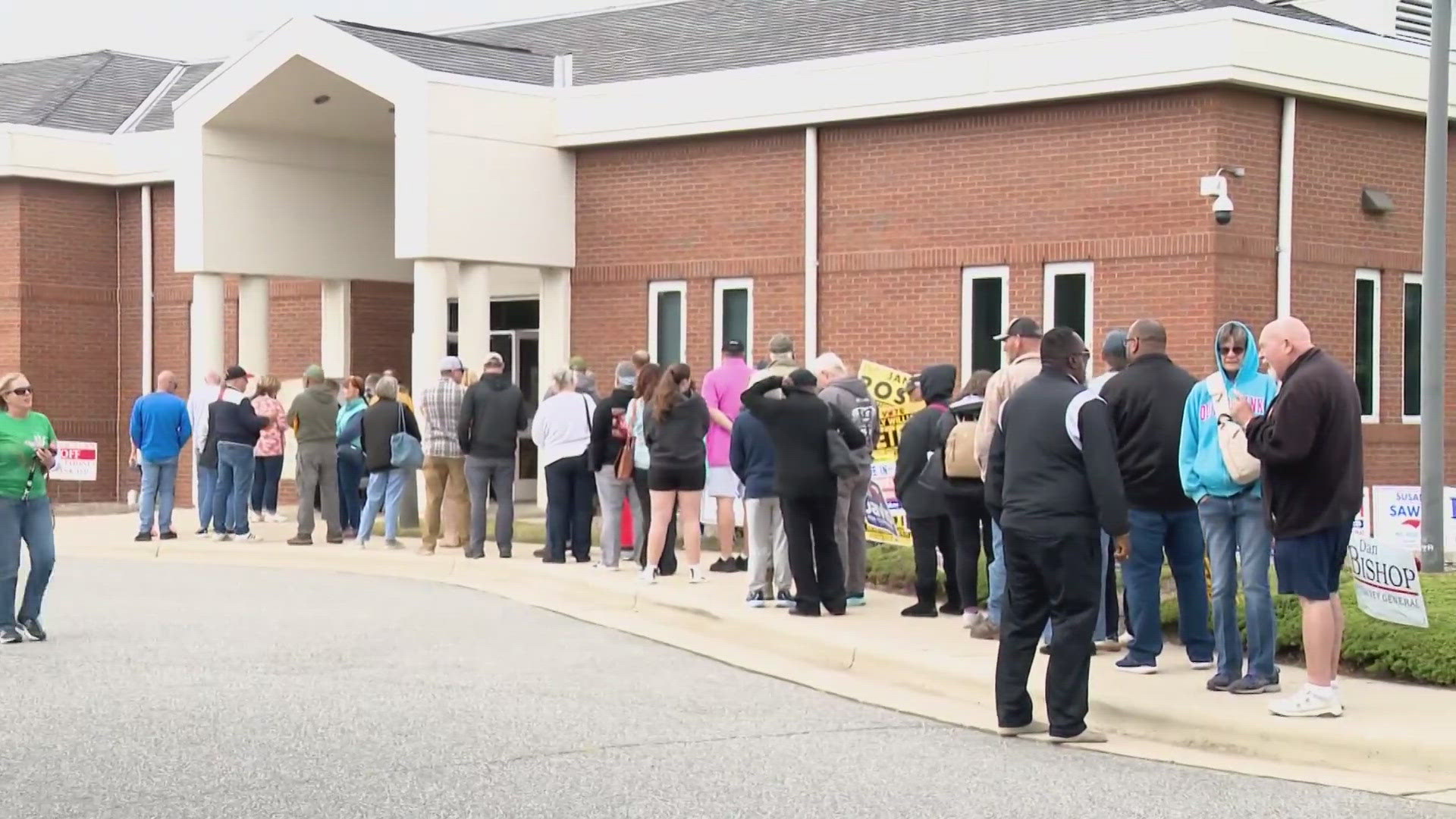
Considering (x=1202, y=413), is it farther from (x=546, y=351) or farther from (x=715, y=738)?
(x=546, y=351)

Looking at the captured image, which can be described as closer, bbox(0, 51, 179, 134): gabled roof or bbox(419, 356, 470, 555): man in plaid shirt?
bbox(419, 356, 470, 555): man in plaid shirt

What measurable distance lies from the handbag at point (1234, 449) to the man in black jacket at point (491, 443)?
874cm

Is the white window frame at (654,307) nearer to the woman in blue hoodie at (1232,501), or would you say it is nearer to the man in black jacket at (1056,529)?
the woman in blue hoodie at (1232,501)

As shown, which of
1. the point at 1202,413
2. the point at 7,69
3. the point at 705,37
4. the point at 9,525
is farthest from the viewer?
the point at 7,69

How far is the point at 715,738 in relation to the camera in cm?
910

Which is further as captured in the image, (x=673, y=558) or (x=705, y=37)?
(x=705, y=37)

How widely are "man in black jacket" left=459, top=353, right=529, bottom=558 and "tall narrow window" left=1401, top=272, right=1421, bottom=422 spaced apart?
31.5ft

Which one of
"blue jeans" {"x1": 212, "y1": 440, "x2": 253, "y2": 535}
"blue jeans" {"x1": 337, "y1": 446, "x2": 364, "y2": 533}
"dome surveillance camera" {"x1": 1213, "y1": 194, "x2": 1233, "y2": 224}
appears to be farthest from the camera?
"blue jeans" {"x1": 337, "y1": 446, "x2": 364, "y2": 533}

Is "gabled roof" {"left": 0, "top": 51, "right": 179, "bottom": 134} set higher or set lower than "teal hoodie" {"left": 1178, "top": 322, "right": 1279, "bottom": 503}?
higher

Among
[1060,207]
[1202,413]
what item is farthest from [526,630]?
[1060,207]

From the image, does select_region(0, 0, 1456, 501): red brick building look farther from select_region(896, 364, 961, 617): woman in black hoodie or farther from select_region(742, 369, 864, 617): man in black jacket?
select_region(742, 369, 864, 617): man in black jacket

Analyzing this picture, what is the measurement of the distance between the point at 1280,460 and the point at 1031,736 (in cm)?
179

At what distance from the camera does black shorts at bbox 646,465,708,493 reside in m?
15.0

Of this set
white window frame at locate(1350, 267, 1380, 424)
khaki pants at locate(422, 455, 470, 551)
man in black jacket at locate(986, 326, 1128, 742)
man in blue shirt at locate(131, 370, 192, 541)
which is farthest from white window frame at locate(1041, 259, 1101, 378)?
man in black jacket at locate(986, 326, 1128, 742)
